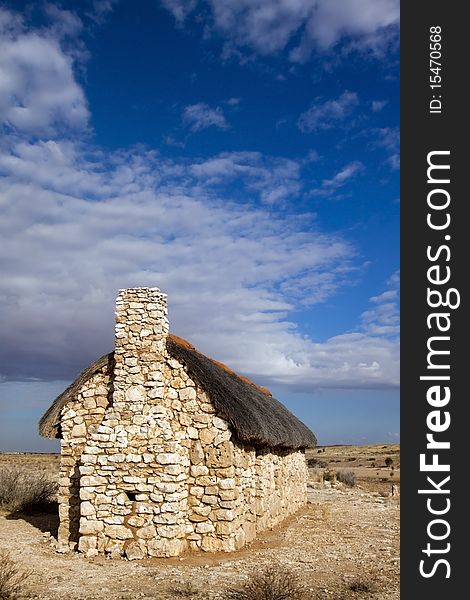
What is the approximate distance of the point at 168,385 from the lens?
42.3ft

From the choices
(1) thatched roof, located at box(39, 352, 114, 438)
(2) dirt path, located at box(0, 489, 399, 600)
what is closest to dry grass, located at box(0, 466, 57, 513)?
(2) dirt path, located at box(0, 489, 399, 600)

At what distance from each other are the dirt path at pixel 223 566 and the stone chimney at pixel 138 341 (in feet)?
10.9

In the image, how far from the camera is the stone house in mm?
11906

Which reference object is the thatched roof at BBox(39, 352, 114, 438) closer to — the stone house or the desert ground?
the stone house

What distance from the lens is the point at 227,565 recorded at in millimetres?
11148

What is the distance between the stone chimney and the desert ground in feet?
11.0

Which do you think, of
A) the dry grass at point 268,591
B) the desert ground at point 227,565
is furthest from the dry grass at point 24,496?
the dry grass at point 268,591

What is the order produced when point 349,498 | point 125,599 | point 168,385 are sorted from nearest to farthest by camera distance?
1. point 125,599
2. point 168,385
3. point 349,498

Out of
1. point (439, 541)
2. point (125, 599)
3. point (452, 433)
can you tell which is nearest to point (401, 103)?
point (452, 433)

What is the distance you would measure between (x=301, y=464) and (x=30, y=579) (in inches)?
481

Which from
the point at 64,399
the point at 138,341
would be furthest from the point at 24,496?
the point at 138,341

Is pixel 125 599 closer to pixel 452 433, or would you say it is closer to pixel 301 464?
pixel 452 433

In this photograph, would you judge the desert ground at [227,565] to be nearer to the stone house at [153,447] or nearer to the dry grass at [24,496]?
the dry grass at [24,496]

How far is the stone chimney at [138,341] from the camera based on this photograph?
12719 millimetres
